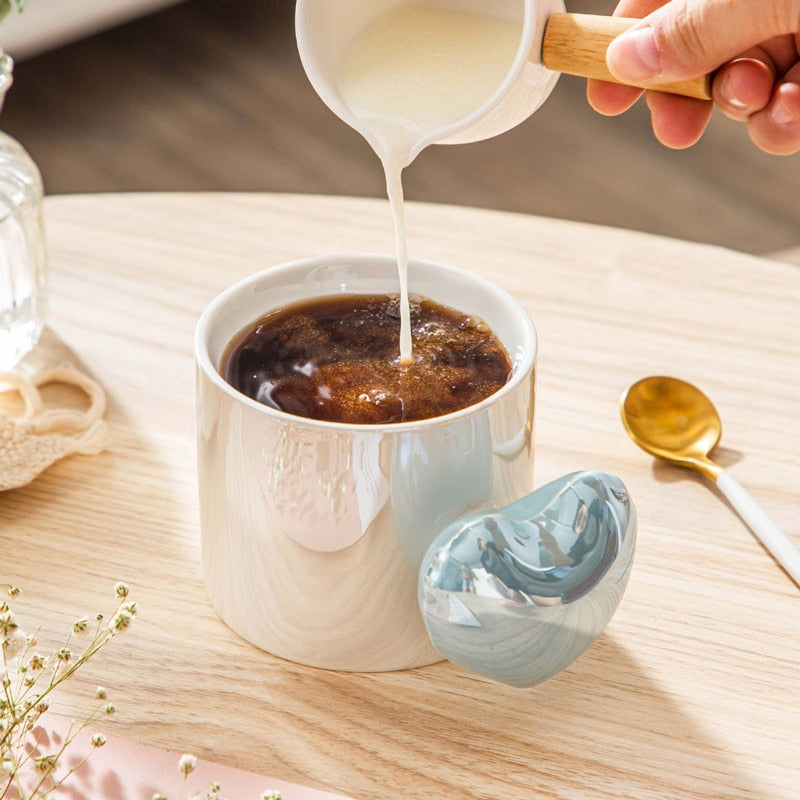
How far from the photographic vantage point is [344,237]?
1.17 metres

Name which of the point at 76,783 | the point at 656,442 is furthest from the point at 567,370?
the point at 76,783

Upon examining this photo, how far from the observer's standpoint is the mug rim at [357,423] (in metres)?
0.65

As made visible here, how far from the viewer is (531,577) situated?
2.10ft

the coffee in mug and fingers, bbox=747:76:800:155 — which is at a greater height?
fingers, bbox=747:76:800:155

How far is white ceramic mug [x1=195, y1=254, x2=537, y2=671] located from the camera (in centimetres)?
66

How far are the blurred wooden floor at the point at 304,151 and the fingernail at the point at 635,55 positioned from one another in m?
1.80

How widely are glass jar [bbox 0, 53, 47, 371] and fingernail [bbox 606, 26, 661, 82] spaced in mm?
491

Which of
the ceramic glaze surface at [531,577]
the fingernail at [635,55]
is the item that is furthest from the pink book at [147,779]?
the fingernail at [635,55]

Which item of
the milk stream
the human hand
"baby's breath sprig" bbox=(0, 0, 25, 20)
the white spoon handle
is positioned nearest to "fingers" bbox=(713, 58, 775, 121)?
the human hand

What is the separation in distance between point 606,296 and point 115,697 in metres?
0.60

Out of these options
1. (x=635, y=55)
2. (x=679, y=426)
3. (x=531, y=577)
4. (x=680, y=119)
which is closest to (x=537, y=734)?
(x=531, y=577)

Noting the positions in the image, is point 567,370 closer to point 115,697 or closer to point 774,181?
point 115,697

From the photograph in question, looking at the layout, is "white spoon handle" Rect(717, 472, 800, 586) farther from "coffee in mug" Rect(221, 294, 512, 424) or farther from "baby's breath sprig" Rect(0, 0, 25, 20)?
"baby's breath sprig" Rect(0, 0, 25, 20)

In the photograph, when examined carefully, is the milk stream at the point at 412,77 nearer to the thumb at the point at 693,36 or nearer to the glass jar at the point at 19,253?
the thumb at the point at 693,36
